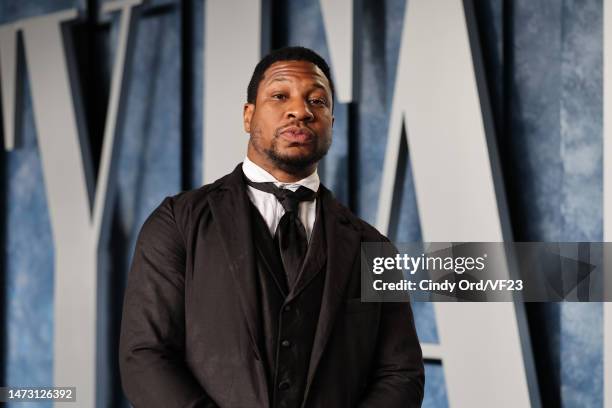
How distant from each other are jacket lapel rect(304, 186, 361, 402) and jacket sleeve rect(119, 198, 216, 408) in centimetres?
20

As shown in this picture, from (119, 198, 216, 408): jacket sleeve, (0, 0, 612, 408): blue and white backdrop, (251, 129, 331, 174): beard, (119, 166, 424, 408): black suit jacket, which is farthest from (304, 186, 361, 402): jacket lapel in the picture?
(0, 0, 612, 408): blue and white backdrop

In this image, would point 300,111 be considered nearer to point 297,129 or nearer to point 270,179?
point 297,129

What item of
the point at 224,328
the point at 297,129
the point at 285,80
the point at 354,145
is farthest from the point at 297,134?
the point at 354,145

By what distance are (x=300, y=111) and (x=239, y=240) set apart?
0.25m

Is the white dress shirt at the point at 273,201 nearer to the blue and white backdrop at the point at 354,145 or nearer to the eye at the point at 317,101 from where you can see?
the eye at the point at 317,101

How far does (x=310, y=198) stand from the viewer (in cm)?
149

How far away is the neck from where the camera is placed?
1.46 m

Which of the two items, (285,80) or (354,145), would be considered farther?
(354,145)

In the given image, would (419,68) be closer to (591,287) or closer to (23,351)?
(591,287)

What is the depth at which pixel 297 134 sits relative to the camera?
141cm

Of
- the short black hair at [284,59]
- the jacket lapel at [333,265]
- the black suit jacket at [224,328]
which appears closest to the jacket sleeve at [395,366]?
the black suit jacket at [224,328]

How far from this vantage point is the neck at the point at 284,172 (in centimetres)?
146

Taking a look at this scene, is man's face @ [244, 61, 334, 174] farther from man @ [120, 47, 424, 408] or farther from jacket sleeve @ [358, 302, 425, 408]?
jacket sleeve @ [358, 302, 425, 408]

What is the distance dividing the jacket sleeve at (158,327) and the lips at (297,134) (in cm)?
25
